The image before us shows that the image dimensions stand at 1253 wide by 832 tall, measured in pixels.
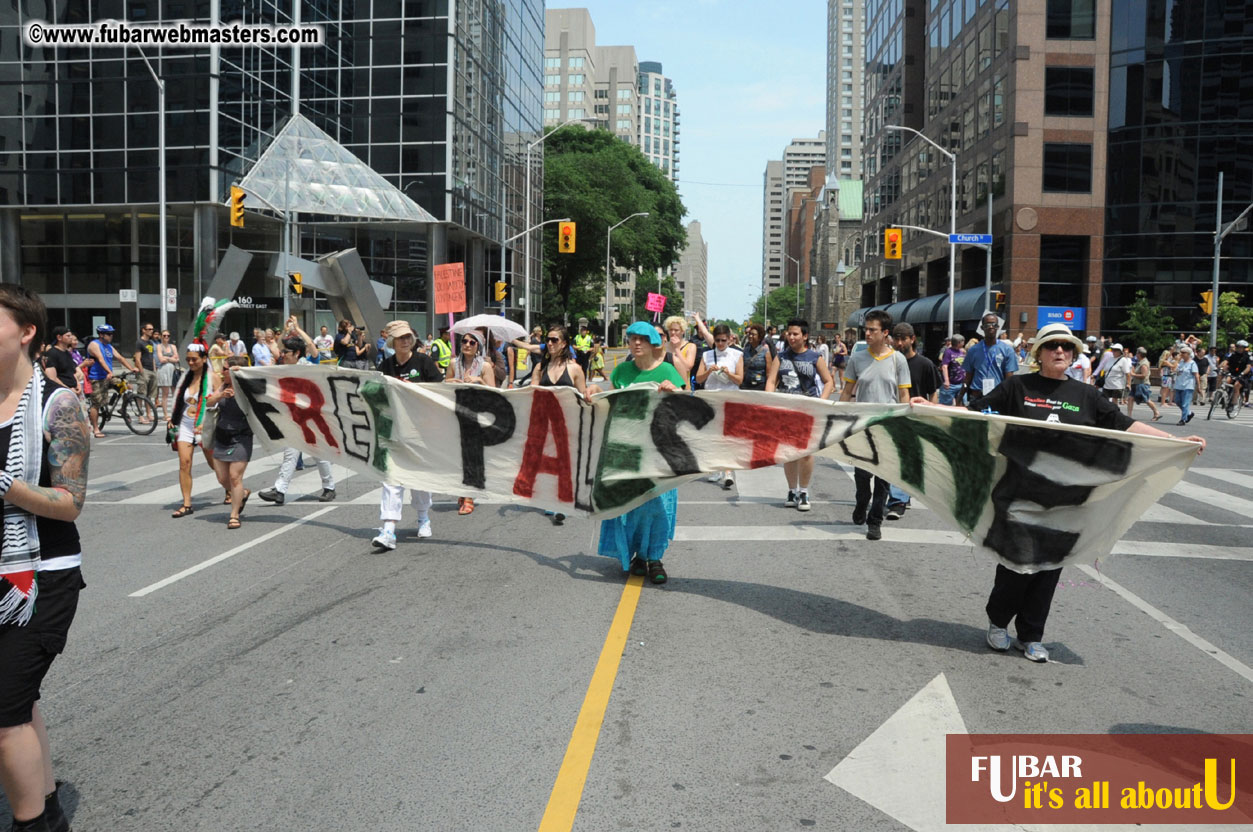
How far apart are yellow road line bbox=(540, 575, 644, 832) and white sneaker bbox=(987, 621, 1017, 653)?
82.9 inches

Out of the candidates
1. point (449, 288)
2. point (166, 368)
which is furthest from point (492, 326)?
point (166, 368)

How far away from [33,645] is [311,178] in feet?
102

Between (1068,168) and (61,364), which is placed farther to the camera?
(1068,168)

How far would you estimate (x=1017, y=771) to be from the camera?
4.13 meters

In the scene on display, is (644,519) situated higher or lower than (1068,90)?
lower

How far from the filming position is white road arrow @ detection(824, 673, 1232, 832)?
3.73 meters

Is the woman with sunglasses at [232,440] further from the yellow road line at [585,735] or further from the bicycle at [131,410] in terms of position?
the bicycle at [131,410]

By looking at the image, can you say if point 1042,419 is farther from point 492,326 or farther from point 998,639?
point 492,326

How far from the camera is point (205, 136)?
38.5 meters

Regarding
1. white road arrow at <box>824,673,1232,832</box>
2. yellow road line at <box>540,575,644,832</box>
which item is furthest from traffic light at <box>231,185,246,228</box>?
white road arrow at <box>824,673,1232,832</box>

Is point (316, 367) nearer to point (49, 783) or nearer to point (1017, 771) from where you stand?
point (49, 783)

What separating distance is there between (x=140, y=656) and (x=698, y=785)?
346 cm

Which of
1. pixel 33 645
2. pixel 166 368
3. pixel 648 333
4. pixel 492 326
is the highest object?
pixel 492 326

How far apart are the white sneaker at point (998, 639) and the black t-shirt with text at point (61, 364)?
1274 cm
